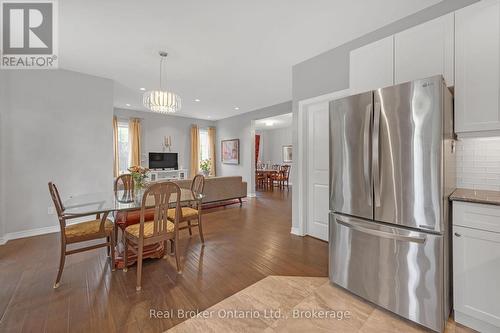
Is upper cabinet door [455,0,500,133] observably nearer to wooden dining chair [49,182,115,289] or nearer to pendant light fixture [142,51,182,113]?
wooden dining chair [49,182,115,289]

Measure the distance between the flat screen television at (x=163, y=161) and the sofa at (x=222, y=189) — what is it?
116 inches

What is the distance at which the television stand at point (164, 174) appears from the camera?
7.46m

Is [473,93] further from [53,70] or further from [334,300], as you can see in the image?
[53,70]

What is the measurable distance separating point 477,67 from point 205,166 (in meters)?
7.80

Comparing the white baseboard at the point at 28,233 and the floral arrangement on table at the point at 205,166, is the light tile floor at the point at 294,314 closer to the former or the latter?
the white baseboard at the point at 28,233

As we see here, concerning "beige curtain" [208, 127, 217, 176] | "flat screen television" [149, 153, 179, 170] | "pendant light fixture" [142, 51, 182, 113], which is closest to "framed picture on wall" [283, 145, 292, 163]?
"beige curtain" [208, 127, 217, 176]

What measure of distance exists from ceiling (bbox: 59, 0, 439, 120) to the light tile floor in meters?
2.79

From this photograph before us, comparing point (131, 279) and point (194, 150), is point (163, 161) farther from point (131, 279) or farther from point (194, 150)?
point (131, 279)

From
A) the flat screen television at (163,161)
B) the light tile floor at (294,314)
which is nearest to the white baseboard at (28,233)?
the light tile floor at (294,314)

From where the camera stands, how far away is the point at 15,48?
294 cm

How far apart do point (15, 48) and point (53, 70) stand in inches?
32.0

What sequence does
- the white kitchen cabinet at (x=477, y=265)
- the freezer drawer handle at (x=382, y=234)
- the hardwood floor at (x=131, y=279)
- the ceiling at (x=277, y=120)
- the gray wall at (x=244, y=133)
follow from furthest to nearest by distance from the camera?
the ceiling at (x=277, y=120) → the gray wall at (x=244, y=133) → the hardwood floor at (x=131, y=279) → the freezer drawer handle at (x=382, y=234) → the white kitchen cabinet at (x=477, y=265)

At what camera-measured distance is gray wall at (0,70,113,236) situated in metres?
3.41

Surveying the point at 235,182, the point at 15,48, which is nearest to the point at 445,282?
the point at 235,182
